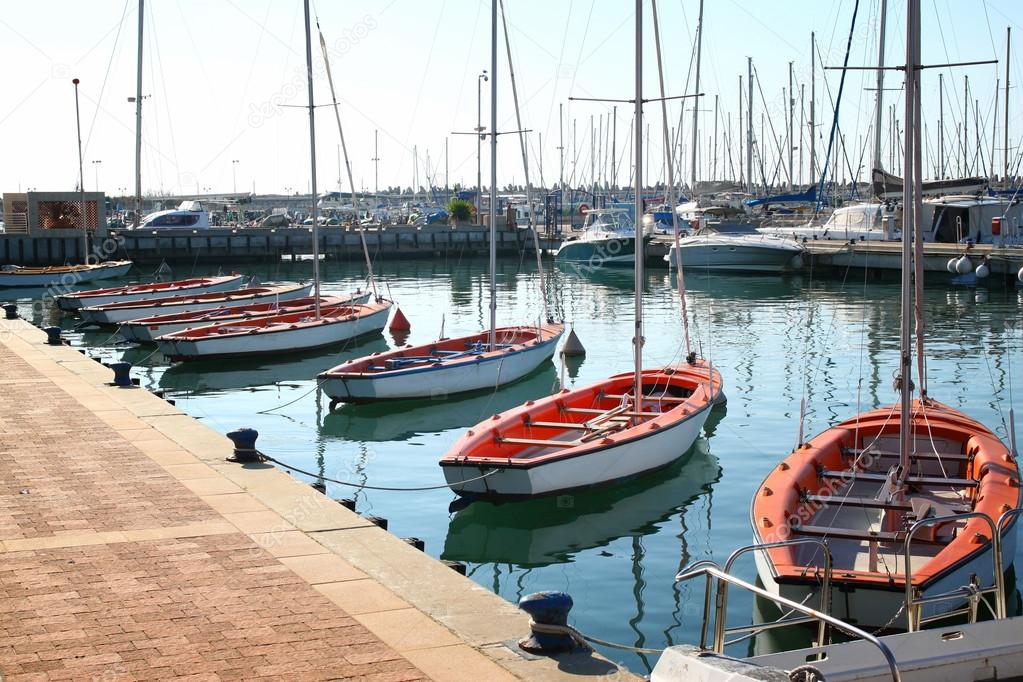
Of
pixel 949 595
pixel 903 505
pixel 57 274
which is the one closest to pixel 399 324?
pixel 57 274

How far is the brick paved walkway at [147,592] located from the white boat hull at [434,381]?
8727 mm

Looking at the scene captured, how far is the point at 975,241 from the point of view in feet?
162

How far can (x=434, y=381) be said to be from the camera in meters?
21.9

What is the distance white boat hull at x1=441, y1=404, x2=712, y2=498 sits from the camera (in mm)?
13633

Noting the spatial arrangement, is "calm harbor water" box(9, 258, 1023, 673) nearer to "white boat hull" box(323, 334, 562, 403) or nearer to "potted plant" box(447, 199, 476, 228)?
"white boat hull" box(323, 334, 562, 403)

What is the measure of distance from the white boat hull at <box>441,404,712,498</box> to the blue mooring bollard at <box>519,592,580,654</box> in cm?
612

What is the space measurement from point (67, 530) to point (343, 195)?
132 metres

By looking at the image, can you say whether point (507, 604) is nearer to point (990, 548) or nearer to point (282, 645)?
point (282, 645)

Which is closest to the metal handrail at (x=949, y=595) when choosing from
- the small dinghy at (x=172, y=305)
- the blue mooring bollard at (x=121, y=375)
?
the blue mooring bollard at (x=121, y=375)

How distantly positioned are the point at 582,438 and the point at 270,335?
14.5 m

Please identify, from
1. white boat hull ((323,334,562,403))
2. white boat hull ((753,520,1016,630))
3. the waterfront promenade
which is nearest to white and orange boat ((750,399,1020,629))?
white boat hull ((753,520,1016,630))

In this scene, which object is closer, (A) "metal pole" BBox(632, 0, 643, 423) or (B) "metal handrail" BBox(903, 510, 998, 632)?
(B) "metal handrail" BBox(903, 510, 998, 632)

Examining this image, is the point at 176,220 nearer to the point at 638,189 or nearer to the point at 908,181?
the point at 638,189

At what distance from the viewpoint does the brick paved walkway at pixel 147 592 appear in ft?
22.9
